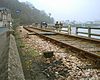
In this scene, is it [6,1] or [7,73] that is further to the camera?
[6,1]

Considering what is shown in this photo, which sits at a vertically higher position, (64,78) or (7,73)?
(7,73)

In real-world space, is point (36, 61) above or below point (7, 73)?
below

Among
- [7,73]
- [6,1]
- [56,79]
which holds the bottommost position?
[56,79]

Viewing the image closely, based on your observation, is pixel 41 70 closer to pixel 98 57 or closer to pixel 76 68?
pixel 76 68

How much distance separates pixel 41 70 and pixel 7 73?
10.9ft

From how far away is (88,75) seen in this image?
20.1ft

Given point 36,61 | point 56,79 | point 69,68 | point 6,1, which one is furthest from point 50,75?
point 6,1

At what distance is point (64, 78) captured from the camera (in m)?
5.96

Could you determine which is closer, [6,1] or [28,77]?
[28,77]

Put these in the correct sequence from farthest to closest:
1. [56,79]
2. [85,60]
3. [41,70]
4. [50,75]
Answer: [85,60] < [41,70] < [50,75] < [56,79]

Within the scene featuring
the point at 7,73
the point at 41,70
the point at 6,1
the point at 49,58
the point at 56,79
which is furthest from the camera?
the point at 6,1

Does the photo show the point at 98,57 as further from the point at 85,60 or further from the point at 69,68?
the point at 69,68

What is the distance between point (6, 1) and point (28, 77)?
521 ft

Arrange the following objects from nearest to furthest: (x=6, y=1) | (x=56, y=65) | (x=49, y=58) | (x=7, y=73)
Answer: (x=7, y=73) → (x=56, y=65) → (x=49, y=58) → (x=6, y=1)
